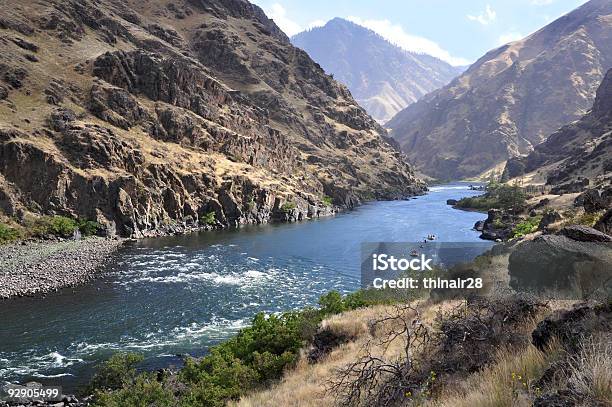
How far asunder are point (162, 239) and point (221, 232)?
1349cm

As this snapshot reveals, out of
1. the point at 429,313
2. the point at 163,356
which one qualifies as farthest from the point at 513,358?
the point at 163,356

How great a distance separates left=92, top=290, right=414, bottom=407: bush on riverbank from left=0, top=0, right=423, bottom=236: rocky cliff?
61.3 meters

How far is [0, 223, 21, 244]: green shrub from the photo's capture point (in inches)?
2465

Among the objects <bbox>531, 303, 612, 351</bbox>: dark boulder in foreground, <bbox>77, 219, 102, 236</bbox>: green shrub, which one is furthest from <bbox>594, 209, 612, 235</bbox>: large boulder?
<bbox>77, 219, 102, 236</bbox>: green shrub

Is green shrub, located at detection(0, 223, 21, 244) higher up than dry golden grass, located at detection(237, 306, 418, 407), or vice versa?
green shrub, located at detection(0, 223, 21, 244)

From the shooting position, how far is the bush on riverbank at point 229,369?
18.9 m

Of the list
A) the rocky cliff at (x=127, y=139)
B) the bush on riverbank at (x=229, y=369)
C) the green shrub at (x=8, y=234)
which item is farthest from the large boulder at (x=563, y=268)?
the rocky cliff at (x=127, y=139)

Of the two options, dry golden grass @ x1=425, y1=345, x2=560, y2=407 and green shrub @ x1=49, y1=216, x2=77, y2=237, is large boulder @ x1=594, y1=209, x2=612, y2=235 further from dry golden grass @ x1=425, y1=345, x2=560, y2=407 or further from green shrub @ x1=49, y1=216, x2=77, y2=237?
green shrub @ x1=49, y1=216, x2=77, y2=237

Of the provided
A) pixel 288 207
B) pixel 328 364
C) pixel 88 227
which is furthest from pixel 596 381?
pixel 288 207

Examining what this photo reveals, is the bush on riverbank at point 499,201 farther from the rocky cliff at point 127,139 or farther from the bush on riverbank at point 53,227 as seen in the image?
the bush on riverbank at point 53,227

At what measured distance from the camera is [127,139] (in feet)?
328

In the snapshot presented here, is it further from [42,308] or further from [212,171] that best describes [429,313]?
[212,171]

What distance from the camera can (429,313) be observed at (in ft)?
63.1

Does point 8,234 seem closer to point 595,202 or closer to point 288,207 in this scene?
point 288,207
